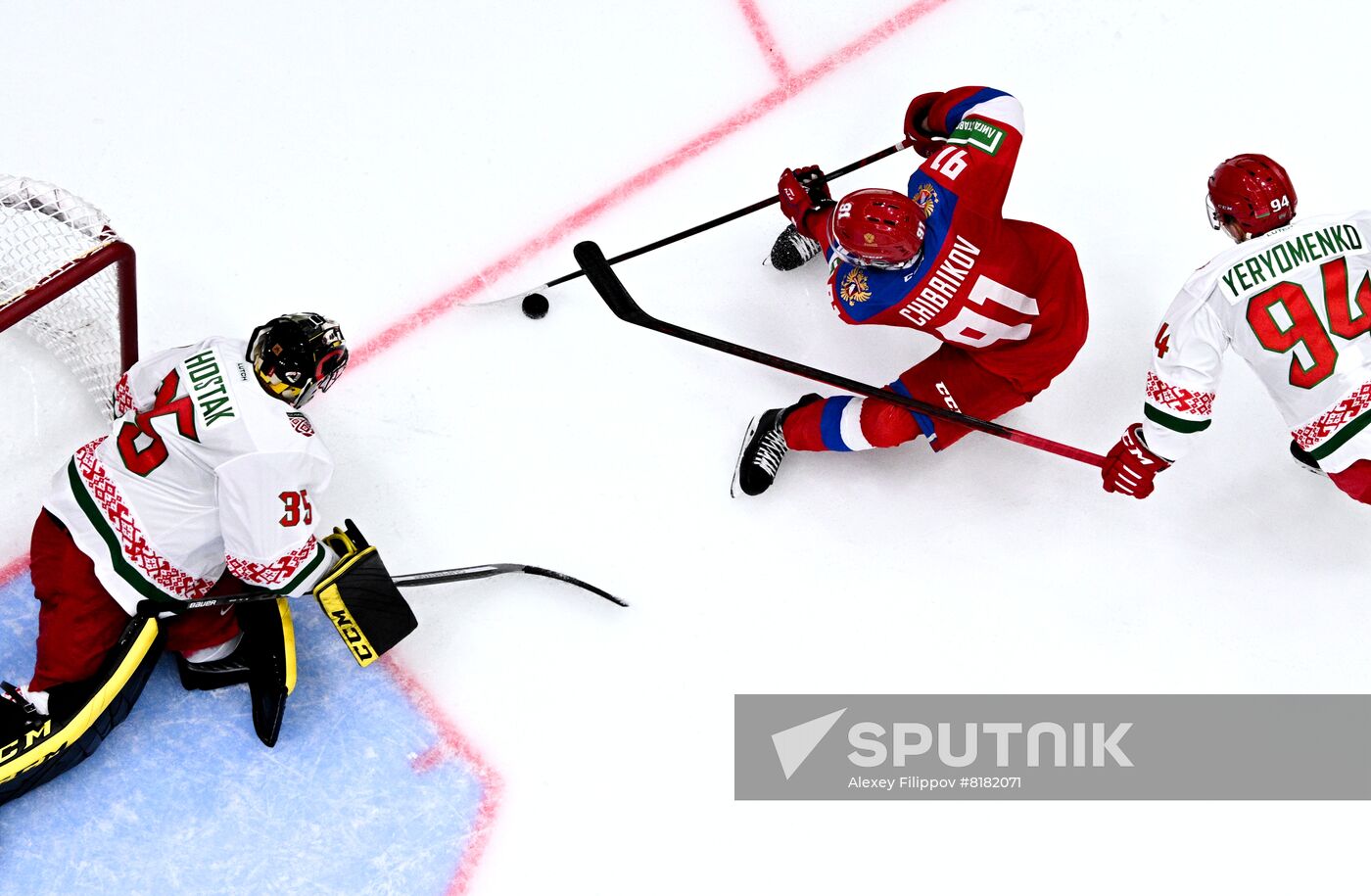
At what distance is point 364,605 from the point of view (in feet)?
9.87

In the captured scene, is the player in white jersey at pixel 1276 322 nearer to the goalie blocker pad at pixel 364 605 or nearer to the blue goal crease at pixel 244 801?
the goalie blocker pad at pixel 364 605

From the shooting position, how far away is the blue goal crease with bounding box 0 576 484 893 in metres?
3.16

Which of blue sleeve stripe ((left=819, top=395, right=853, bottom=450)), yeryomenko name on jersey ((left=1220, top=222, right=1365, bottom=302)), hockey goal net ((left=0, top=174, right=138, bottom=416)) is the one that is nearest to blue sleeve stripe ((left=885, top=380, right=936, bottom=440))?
blue sleeve stripe ((left=819, top=395, right=853, bottom=450))

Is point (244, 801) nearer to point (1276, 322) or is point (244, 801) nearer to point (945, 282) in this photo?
point (945, 282)

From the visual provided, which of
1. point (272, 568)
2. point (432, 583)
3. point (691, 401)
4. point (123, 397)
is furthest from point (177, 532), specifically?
point (691, 401)

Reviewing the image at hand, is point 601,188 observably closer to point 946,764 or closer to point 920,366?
point 920,366

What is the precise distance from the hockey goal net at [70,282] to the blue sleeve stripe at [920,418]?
2002mm

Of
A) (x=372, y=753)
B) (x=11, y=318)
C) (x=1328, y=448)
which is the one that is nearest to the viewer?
(x=11, y=318)

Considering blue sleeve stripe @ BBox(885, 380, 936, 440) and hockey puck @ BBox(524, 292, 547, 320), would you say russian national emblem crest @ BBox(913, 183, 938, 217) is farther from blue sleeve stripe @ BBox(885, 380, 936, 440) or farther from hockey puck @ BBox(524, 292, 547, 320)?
hockey puck @ BBox(524, 292, 547, 320)

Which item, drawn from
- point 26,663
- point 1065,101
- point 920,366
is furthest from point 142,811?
point 1065,101

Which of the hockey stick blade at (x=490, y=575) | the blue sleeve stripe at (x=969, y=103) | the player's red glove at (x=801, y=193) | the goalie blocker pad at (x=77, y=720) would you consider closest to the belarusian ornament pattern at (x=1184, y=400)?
the blue sleeve stripe at (x=969, y=103)

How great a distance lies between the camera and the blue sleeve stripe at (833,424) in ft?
11.1

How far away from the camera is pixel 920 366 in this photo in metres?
3.45

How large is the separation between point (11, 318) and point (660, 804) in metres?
1.95
